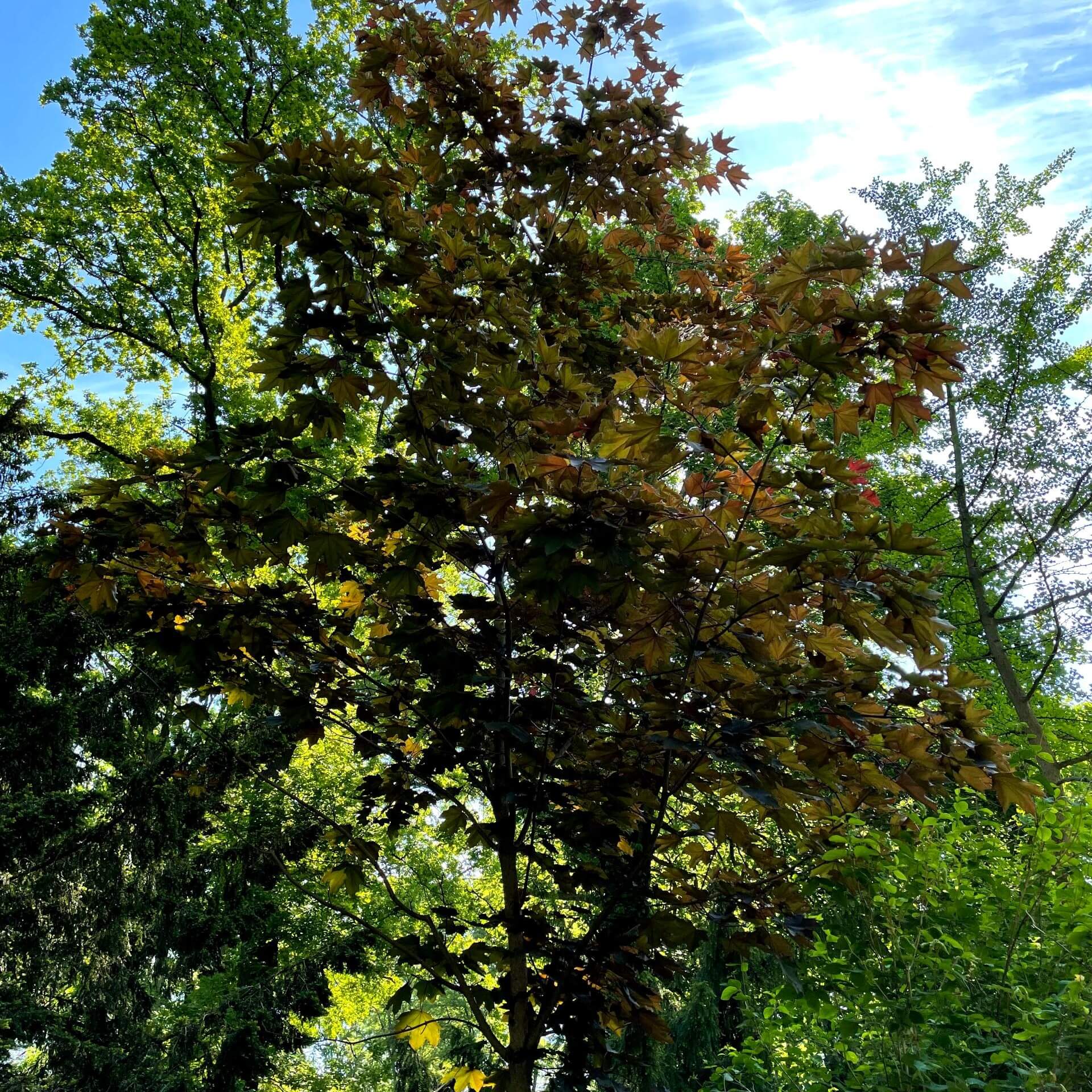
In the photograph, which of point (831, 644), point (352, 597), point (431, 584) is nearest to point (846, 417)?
point (831, 644)

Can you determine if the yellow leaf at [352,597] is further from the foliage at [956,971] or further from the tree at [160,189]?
the tree at [160,189]

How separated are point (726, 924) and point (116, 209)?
11.7 m

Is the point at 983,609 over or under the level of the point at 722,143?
over

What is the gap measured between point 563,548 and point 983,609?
28.0ft

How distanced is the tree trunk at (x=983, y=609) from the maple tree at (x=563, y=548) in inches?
249

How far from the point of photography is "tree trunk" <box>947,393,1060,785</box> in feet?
23.9

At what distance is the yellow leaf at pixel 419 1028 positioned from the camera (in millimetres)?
1940

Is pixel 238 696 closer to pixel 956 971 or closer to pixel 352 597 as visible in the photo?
pixel 352 597

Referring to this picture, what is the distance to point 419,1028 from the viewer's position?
6.50ft

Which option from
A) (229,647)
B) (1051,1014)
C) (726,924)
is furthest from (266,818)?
(1051,1014)

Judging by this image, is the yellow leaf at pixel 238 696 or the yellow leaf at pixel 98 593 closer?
the yellow leaf at pixel 98 593

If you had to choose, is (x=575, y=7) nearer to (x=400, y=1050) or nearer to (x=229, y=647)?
(x=229, y=647)

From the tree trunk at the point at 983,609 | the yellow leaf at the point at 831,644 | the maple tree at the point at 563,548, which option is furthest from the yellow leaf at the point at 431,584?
the tree trunk at the point at 983,609

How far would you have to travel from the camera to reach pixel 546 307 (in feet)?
8.14
